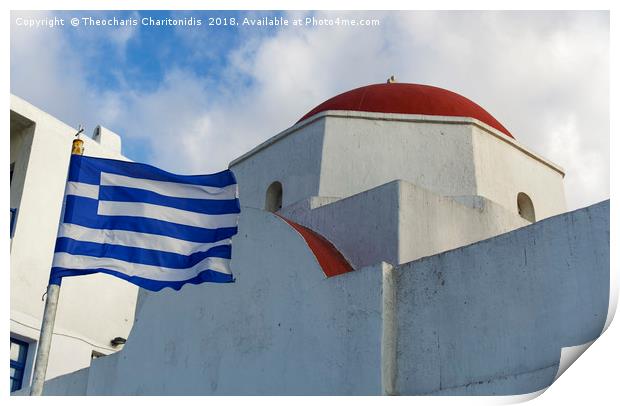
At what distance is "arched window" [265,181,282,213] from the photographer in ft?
36.2

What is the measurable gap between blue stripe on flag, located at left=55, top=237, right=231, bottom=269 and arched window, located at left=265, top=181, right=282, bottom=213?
4.79m

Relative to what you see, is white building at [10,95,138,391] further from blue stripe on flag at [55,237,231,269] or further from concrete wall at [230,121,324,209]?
blue stripe on flag at [55,237,231,269]

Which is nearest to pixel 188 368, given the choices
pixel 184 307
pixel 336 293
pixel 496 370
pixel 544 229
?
pixel 184 307

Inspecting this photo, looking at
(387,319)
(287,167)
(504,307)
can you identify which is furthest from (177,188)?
(287,167)

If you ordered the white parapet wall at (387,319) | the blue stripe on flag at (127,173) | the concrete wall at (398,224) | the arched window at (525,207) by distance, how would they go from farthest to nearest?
the arched window at (525,207) < the concrete wall at (398,224) < the white parapet wall at (387,319) < the blue stripe on flag at (127,173)

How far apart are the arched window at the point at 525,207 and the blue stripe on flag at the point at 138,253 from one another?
5.94 metres

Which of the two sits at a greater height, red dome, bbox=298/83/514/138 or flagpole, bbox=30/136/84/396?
red dome, bbox=298/83/514/138

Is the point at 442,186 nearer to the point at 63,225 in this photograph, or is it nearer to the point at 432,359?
the point at 432,359

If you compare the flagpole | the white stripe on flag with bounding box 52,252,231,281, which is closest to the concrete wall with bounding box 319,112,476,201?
the white stripe on flag with bounding box 52,252,231,281

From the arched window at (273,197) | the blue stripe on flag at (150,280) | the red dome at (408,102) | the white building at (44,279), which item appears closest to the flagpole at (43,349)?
the blue stripe on flag at (150,280)

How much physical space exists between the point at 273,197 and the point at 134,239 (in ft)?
16.8

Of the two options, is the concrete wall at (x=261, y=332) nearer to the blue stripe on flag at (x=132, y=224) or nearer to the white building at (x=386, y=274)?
the white building at (x=386, y=274)

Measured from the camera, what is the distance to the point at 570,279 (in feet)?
21.2

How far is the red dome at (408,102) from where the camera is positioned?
36.9 ft
